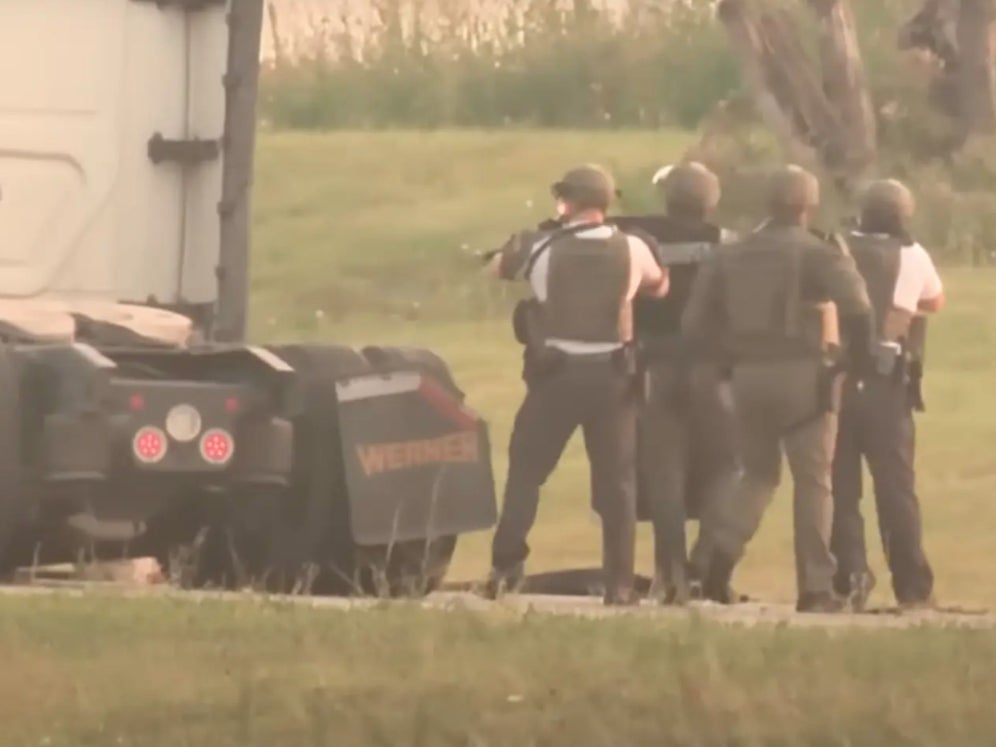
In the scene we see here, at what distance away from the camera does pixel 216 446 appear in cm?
1141

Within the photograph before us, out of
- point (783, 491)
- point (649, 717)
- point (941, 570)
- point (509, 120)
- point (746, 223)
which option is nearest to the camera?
point (649, 717)

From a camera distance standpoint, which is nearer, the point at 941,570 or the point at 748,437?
the point at 748,437

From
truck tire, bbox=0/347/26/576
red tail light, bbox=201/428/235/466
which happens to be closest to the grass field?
truck tire, bbox=0/347/26/576

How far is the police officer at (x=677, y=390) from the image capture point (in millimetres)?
12523

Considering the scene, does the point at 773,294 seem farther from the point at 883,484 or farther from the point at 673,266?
the point at 883,484

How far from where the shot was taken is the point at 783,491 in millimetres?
21031

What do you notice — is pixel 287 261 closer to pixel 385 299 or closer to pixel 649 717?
pixel 385 299

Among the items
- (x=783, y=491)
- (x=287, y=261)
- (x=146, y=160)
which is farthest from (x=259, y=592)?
(x=287, y=261)

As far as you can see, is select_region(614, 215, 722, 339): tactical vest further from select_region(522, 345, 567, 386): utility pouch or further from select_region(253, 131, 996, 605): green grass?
select_region(253, 131, 996, 605): green grass

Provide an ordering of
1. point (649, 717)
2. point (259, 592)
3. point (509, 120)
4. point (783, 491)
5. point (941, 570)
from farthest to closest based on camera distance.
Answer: point (509, 120)
point (783, 491)
point (941, 570)
point (259, 592)
point (649, 717)

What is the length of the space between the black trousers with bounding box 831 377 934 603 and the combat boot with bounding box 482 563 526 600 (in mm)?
1297

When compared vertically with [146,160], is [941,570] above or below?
below

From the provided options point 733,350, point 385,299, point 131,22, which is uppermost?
point 131,22

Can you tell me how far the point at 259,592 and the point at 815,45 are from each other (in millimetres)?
29212
